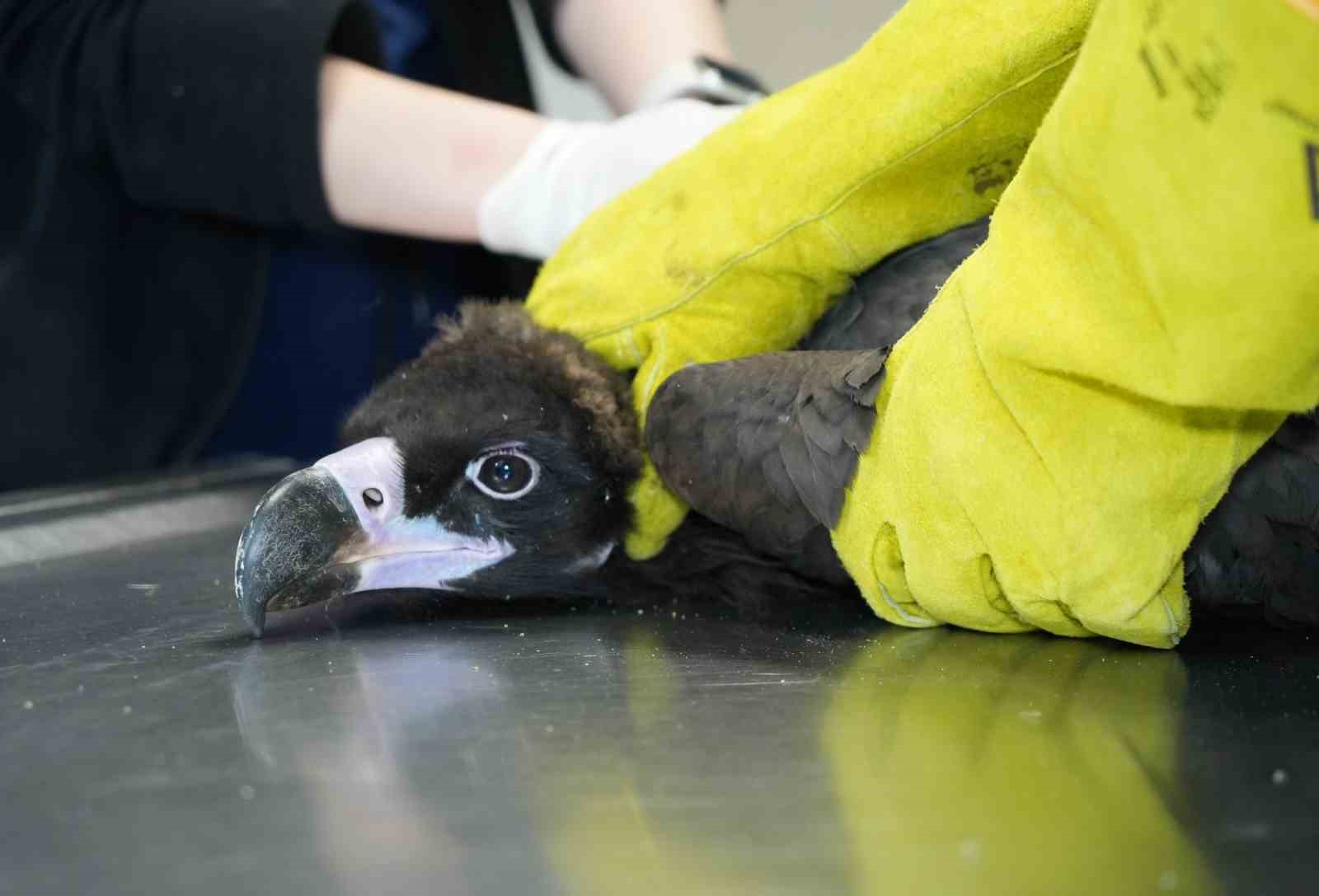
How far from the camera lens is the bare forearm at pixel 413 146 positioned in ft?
5.98

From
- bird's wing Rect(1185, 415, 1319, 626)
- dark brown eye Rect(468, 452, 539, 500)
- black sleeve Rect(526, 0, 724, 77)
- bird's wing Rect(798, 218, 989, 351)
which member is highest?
black sleeve Rect(526, 0, 724, 77)

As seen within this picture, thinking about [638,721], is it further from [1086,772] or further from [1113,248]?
[1113,248]

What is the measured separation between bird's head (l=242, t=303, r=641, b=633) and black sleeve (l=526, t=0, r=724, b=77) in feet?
3.99

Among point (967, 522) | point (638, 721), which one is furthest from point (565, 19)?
point (638, 721)

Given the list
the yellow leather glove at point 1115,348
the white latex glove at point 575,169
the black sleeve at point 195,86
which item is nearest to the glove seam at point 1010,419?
the yellow leather glove at point 1115,348

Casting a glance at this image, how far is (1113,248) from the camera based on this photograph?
0.78 m

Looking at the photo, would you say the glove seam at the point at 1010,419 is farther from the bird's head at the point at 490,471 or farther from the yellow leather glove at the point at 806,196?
the bird's head at the point at 490,471

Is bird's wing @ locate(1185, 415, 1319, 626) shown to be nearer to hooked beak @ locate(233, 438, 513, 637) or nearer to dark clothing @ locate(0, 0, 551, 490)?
hooked beak @ locate(233, 438, 513, 637)

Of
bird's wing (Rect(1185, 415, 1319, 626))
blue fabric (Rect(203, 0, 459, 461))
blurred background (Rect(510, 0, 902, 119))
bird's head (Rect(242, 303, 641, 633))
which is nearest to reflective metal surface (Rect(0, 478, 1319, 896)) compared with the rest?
bird's wing (Rect(1185, 415, 1319, 626))

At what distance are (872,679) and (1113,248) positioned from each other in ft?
1.14

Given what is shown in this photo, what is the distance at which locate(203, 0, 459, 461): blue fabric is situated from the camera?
7.77ft

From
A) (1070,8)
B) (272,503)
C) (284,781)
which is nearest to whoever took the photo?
(284,781)

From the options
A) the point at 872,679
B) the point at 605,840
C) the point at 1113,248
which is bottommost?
the point at 872,679

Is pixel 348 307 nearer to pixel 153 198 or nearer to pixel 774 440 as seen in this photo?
pixel 153 198
